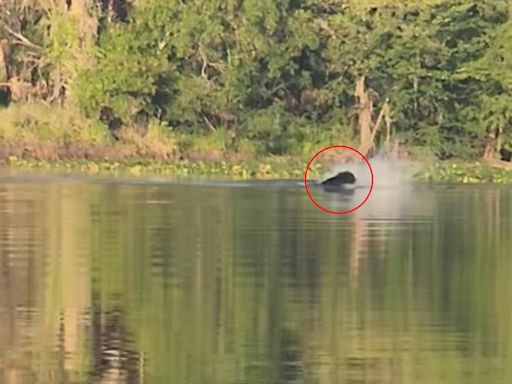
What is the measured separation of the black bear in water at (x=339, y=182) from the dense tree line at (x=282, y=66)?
8.44 metres

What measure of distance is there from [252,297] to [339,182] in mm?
20558

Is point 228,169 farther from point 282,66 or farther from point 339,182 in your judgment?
point 282,66

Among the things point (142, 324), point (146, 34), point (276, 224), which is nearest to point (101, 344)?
point (142, 324)

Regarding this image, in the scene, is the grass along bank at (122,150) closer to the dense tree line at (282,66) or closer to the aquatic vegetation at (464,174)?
the aquatic vegetation at (464,174)

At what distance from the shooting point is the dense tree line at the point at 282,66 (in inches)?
1758

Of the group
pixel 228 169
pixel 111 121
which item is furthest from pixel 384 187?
pixel 111 121

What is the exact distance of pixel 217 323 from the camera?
1345cm

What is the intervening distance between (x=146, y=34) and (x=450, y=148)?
28.0ft

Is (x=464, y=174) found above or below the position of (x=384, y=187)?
above

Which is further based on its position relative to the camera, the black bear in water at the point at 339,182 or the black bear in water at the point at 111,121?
the black bear in water at the point at 111,121

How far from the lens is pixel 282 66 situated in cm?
4572

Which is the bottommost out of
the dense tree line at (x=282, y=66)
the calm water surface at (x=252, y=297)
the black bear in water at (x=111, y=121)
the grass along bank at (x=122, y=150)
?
the calm water surface at (x=252, y=297)

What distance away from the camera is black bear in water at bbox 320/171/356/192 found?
3447 centimetres

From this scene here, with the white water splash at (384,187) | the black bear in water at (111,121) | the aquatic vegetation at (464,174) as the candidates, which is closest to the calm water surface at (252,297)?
the white water splash at (384,187)
